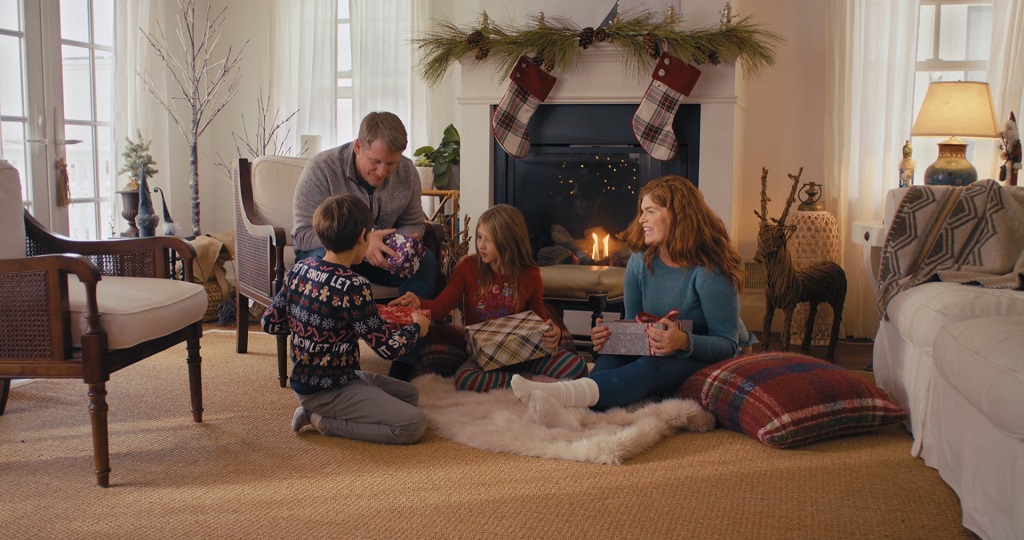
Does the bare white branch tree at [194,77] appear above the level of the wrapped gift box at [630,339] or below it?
above

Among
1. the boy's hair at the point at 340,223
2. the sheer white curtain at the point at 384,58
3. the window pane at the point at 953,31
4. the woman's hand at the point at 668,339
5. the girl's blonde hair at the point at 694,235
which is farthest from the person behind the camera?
the sheer white curtain at the point at 384,58

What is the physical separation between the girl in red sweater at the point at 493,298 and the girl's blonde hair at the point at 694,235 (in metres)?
0.49

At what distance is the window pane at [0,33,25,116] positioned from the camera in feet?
12.7

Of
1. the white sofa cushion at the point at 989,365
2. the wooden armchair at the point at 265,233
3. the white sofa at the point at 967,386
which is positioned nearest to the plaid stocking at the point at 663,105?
the wooden armchair at the point at 265,233

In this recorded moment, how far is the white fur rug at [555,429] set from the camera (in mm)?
2191

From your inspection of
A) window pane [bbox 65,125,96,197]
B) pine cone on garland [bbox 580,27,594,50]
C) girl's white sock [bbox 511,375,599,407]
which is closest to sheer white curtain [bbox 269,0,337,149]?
window pane [bbox 65,125,96,197]

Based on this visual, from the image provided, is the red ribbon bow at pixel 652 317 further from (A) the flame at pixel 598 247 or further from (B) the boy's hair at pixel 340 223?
(A) the flame at pixel 598 247

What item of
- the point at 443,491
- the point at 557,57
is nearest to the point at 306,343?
the point at 443,491

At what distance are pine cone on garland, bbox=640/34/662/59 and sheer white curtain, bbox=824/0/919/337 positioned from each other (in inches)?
37.9

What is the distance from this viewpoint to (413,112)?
4.71m

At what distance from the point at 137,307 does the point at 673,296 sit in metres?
1.53

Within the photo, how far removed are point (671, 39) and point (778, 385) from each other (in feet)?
5.98

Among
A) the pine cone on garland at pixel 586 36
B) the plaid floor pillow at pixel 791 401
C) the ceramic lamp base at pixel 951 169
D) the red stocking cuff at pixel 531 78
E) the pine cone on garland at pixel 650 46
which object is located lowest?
the plaid floor pillow at pixel 791 401

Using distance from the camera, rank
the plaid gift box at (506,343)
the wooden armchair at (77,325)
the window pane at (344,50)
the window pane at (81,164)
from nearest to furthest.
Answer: the wooden armchair at (77,325)
the plaid gift box at (506,343)
the window pane at (81,164)
the window pane at (344,50)
